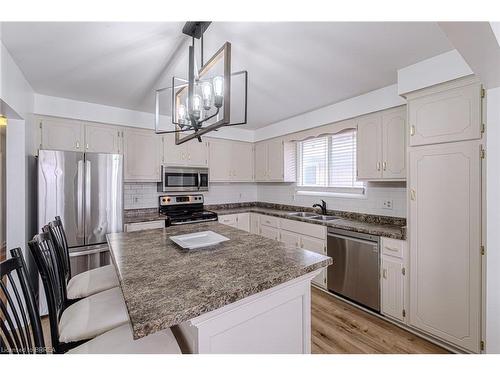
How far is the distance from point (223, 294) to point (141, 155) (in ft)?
10.2

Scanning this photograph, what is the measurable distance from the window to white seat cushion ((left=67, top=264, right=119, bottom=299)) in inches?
117

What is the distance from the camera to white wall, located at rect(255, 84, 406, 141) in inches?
104

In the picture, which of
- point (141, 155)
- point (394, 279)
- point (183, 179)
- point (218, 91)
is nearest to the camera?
point (218, 91)

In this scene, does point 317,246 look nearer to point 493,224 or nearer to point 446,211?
point 446,211

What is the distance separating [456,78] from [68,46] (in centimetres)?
Answer: 306

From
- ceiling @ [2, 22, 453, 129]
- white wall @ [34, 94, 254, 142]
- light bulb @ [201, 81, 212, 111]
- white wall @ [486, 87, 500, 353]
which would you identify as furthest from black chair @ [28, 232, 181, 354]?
white wall @ [34, 94, 254, 142]

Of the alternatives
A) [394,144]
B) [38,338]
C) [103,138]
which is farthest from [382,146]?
[103,138]

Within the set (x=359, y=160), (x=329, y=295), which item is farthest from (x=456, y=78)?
(x=329, y=295)

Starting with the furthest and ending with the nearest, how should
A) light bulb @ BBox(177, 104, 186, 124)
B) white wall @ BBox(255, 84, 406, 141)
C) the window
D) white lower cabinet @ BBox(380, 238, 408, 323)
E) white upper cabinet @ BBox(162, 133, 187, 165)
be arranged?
white upper cabinet @ BBox(162, 133, 187, 165) < the window < white wall @ BBox(255, 84, 406, 141) < white lower cabinet @ BBox(380, 238, 408, 323) < light bulb @ BBox(177, 104, 186, 124)

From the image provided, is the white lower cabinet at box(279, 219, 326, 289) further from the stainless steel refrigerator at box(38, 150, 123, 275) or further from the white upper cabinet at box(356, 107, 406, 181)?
the stainless steel refrigerator at box(38, 150, 123, 275)

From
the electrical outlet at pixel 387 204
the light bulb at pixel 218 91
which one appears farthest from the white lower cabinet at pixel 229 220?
the light bulb at pixel 218 91

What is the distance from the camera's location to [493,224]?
1592 millimetres

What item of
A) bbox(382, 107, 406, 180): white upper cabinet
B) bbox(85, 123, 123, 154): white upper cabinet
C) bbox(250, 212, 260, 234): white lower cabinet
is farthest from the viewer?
bbox(250, 212, 260, 234): white lower cabinet

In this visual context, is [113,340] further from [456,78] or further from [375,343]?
[456,78]
